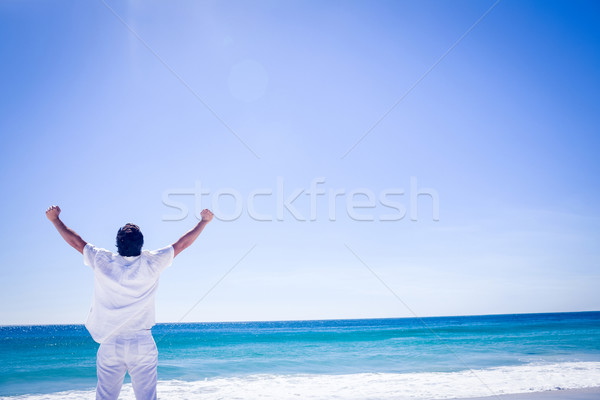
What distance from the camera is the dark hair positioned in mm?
2285

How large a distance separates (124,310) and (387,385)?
817cm

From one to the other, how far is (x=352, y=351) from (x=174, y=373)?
8.67m

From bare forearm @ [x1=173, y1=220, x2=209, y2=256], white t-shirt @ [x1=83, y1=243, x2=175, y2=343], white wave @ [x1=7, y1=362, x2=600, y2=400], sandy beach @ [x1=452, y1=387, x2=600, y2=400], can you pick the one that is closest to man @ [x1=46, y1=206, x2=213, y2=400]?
white t-shirt @ [x1=83, y1=243, x2=175, y2=343]

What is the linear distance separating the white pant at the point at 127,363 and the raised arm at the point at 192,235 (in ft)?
1.59

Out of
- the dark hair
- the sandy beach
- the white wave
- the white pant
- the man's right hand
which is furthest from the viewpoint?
the white wave

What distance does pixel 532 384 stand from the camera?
850 centimetres

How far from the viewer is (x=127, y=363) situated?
2.20m

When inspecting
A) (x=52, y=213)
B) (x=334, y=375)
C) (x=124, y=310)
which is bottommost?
(x=334, y=375)

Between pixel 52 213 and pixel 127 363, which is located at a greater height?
pixel 52 213

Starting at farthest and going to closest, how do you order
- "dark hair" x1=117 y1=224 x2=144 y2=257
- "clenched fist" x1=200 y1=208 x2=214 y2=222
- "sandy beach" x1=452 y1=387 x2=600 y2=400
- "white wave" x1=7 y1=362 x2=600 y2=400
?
"white wave" x1=7 y1=362 x2=600 y2=400 → "sandy beach" x1=452 y1=387 x2=600 y2=400 → "clenched fist" x1=200 y1=208 x2=214 y2=222 → "dark hair" x1=117 y1=224 x2=144 y2=257

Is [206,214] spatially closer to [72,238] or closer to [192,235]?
[192,235]

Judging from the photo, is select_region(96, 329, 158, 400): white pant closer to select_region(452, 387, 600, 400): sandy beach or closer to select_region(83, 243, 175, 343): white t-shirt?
select_region(83, 243, 175, 343): white t-shirt

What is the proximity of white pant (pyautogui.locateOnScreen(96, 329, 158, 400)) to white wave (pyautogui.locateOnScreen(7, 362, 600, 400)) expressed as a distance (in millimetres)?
6370

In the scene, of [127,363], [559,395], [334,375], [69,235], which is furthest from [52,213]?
[334,375]
